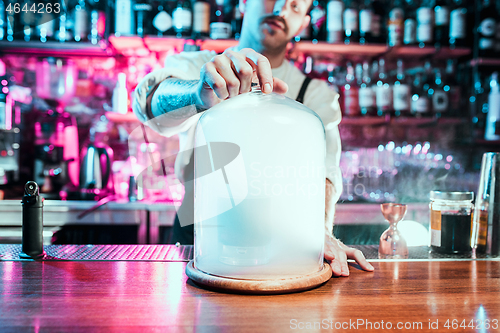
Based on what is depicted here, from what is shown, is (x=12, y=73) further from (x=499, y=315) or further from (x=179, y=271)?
(x=499, y=315)

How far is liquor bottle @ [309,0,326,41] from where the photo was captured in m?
2.33

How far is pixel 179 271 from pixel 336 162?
73cm

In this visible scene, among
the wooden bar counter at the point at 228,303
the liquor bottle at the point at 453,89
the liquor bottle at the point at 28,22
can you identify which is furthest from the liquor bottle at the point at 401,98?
the liquor bottle at the point at 28,22

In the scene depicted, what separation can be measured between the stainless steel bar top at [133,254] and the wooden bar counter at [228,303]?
0.26 feet

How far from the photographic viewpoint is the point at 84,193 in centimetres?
208

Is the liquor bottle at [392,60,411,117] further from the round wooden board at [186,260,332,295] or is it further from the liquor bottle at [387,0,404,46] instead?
the round wooden board at [186,260,332,295]

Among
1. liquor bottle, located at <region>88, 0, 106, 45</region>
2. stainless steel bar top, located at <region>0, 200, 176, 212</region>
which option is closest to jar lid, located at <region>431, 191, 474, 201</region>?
stainless steel bar top, located at <region>0, 200, 176, 212</region>

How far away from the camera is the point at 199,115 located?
3.49 feet

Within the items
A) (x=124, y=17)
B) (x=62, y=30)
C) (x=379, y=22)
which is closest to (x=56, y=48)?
(x=62, y=30)

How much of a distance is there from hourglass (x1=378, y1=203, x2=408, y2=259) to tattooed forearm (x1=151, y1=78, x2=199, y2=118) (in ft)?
1.59

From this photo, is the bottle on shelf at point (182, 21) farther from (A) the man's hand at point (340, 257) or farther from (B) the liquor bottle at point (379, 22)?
(A) the man's hand at point (340, 257)

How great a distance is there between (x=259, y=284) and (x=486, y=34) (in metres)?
2.66

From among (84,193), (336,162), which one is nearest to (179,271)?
(336,162)

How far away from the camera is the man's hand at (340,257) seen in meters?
0.66
